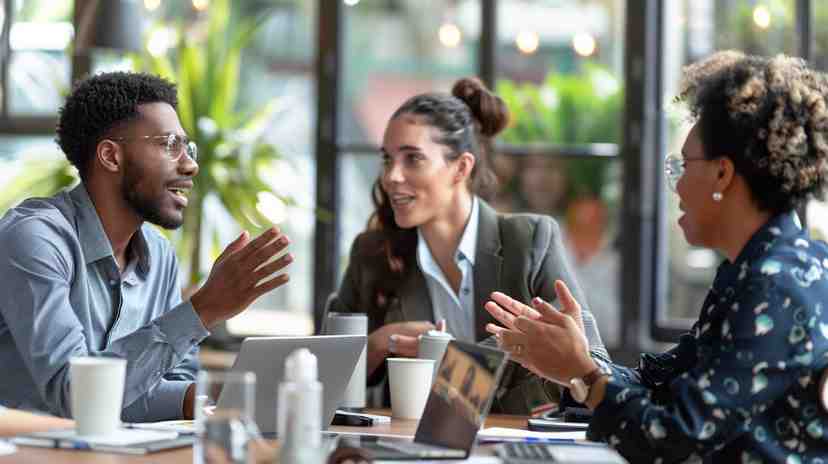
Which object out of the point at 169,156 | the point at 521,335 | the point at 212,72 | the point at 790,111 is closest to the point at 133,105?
the point at 169,156

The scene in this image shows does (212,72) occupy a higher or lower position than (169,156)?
higher

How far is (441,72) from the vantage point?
5.41 meters

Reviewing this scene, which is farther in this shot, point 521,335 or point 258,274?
point 258,274

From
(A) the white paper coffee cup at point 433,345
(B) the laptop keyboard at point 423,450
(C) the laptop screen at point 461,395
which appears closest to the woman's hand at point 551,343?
(C) the laptop screen at point 461,395

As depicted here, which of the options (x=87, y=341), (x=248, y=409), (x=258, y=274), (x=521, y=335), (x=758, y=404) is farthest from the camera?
(x=87, y=341)

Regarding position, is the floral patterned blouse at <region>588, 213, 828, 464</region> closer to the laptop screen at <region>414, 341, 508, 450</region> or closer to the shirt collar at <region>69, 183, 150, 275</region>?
the laptop screen at <region>414, 341, 508, 450</region>

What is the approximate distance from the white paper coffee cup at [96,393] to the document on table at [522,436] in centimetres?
64

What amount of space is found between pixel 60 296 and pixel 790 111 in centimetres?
143

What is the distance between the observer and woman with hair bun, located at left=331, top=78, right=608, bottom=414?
11.2ft

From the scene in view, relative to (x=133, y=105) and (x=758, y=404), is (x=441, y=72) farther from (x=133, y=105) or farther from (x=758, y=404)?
(x=758, y=404)

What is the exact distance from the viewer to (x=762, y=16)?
15.4 ft

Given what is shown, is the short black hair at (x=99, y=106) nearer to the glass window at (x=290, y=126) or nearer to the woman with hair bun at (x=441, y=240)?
the woman with hair bun at (x=441, y=240)

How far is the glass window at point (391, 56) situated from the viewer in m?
5.39

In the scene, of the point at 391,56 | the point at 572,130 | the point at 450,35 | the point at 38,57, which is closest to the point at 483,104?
the point at 572,130
